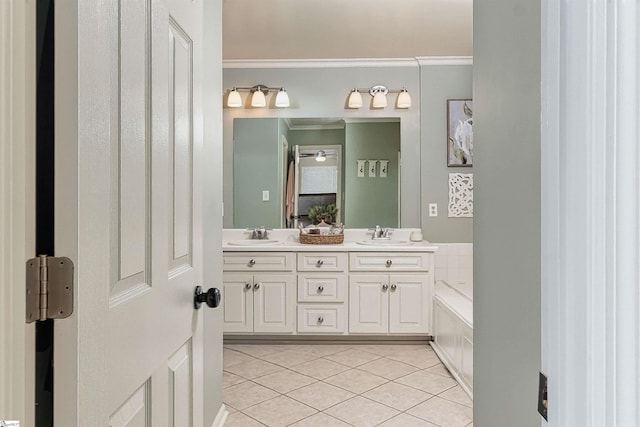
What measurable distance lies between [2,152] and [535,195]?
946 millimetres

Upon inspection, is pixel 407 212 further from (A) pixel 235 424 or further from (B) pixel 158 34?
(B) pixel 158 34

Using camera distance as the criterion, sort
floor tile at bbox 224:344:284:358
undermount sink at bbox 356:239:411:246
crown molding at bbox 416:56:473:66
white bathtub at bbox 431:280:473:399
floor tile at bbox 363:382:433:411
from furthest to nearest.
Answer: crown molding at bbox 416:56:473:66 → undermount sink at bbox 356:239:411:246 → floor tile at bbox 224:344:284:358 → white bathtub at bbox 431:280:473:399 → floor tile at bbox 363:382:433:411

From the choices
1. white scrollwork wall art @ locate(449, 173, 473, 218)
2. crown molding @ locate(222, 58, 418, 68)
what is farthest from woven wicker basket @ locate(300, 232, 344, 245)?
crown molding @ locate(222, 58, 418, 68)

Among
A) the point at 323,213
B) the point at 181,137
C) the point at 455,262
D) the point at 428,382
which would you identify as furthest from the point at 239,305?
the point at 181,137

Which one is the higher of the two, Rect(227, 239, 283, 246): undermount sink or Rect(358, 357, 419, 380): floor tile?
Rect(227, 239, 283, 246): undermount sink

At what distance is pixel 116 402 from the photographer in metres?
0.82

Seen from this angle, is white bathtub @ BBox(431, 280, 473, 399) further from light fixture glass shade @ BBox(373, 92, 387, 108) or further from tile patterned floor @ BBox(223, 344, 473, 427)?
light fixture glass shade @ BBox(373, 92, 387, 108)

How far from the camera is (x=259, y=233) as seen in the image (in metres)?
4.27

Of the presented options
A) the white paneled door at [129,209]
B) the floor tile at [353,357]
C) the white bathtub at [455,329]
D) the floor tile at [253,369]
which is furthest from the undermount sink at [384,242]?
the white paneled door at [129,209]

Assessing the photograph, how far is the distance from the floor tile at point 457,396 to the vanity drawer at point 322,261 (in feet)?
4.28

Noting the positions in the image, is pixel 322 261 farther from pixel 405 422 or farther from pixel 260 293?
pixel 405 422

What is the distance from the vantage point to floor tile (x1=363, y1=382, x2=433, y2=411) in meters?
2.70

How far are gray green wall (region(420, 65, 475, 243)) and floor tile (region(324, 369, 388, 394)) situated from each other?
161 cm

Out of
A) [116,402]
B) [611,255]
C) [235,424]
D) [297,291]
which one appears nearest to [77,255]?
[116,402]
